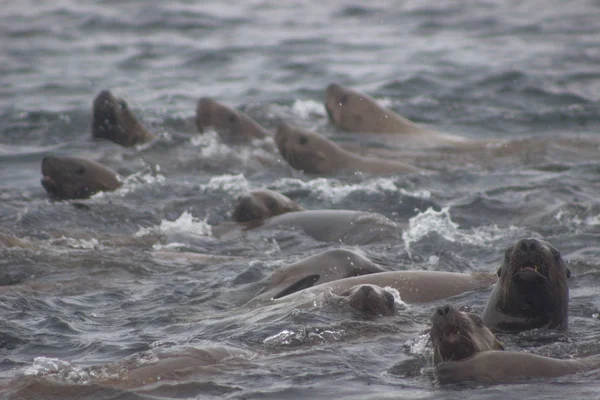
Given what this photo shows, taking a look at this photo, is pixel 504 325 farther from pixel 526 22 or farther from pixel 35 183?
pixel 526 22

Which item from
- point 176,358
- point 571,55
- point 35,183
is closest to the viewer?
point 176,358

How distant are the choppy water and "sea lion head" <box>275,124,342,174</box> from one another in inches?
8.3

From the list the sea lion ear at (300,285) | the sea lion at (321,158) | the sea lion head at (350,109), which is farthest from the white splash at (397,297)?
the sea lion head at (350,109)

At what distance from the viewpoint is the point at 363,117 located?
534 inches

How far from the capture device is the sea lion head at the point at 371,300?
607 cm

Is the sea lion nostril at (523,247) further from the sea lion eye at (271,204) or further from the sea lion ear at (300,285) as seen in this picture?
the sea lion eye at (271,204)

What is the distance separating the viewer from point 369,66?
61.8 ft

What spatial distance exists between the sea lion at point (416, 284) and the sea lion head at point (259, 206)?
2636mm

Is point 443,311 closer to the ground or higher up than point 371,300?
higher up

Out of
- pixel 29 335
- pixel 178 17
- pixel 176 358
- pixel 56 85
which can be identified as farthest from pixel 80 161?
pixel 178 17

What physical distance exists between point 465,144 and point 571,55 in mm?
6409

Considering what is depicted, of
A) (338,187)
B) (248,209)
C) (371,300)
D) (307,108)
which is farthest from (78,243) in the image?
(307,108)

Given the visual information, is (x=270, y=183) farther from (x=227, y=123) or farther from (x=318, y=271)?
(x=318, y=271)

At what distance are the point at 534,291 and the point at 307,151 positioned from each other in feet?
19.4
